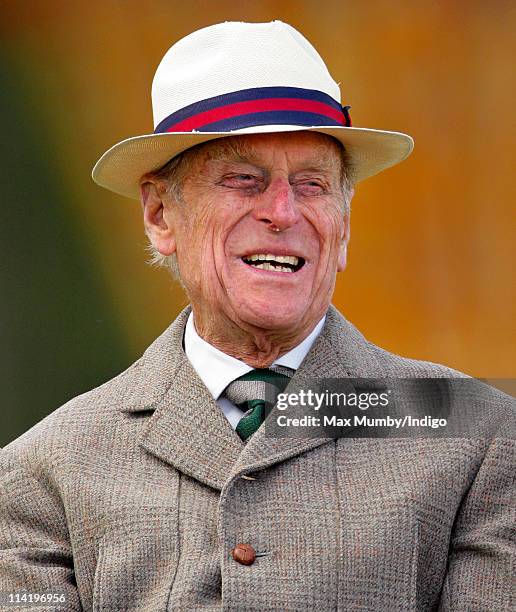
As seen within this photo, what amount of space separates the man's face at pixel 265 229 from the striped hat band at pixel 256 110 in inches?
1.6

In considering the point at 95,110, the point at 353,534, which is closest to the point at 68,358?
the point at 95,110

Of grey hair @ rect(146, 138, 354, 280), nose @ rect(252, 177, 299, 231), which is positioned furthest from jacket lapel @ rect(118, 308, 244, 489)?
nose @ rect(252, 177, 299, 231)

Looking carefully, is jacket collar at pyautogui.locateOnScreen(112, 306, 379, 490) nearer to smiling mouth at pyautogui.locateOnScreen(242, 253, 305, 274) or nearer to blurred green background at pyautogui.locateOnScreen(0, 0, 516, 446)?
smiling mouth at pyautogui.locateOnScreen(242, 253, 305, 274)

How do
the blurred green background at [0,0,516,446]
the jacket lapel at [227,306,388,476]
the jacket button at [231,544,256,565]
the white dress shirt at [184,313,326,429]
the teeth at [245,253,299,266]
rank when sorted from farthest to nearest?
the blurred green background at [0,0,516,446] → the white dress shirt at [184,313,326,429] → the teeth at [245,253,299,266] → the jacket lapel at [227,306,388,476] → the jacket button at [231,544,256,565]

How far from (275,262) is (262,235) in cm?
8

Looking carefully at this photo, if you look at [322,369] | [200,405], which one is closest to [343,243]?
[322,369]

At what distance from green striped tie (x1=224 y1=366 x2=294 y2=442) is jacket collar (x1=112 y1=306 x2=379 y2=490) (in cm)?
5

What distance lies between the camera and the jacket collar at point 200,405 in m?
2.64

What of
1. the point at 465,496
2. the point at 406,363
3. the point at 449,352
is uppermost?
the point at 449,352

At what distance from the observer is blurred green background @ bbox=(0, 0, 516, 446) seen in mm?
3938

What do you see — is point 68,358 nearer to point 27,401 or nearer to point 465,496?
point 27,401

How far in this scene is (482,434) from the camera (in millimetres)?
2662

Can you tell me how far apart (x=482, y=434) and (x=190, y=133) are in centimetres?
101

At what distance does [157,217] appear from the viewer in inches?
117
